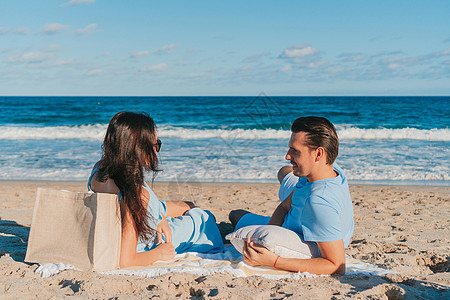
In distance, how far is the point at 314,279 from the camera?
8.55ft

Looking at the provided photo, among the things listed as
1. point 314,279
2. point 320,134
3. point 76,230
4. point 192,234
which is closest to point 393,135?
point 192,234

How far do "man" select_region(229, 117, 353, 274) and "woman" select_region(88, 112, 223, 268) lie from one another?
0.68 metres

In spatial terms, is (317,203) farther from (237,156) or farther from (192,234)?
(237,156)

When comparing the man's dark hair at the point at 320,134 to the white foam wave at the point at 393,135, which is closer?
the man's dark hair at the point at 320,134

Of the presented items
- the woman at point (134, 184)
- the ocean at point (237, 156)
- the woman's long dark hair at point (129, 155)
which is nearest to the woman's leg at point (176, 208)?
the woman at point (134, 184)

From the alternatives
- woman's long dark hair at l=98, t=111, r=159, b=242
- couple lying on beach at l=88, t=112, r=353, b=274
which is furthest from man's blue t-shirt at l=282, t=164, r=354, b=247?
woman's long dark hair at l=98, t=111, r=159, b=242

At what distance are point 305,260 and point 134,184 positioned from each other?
1251 millimetres

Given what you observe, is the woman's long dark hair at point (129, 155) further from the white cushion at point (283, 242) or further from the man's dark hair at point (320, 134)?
the man's dark hair at point (320, 134)

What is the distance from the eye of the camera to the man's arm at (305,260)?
2.54m

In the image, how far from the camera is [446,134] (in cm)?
1560

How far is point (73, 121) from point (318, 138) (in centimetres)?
2103

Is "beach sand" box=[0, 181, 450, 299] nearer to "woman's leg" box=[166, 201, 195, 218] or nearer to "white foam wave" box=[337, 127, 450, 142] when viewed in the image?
"woman's leg" box=[166, 201, 195, 218]

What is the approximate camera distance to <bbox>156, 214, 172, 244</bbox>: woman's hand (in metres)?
2.88

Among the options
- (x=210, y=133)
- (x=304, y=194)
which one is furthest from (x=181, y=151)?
(x=304, y=194)
